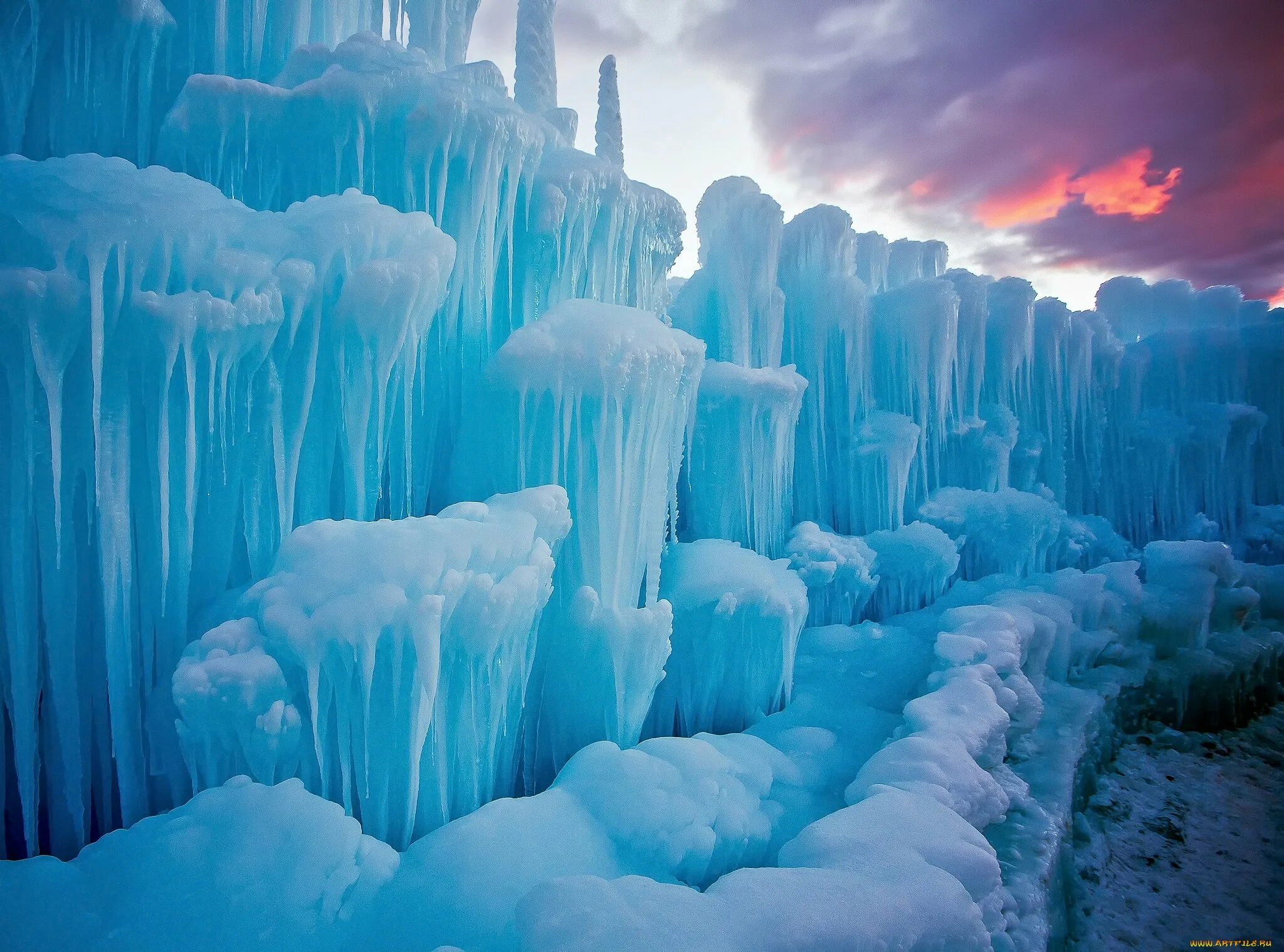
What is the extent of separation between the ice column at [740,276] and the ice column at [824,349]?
1038 mm

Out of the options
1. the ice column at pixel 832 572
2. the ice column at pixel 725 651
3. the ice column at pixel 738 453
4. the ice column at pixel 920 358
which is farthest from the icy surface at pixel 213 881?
the ice column at pixel 920 358

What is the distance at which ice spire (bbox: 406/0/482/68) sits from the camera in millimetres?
7590

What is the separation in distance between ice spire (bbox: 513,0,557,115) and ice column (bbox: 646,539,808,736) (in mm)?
6375

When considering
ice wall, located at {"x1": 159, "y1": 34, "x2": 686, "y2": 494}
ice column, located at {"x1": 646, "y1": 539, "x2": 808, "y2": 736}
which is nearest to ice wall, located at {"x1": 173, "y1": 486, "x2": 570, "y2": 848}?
ice wall, located at {"x1": 159, "y1": 34, "x2": 686, "y2": 494}

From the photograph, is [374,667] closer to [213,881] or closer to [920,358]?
[213,881]

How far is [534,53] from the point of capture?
8109 millimetres

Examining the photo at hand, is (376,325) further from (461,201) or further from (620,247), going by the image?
(620,247)

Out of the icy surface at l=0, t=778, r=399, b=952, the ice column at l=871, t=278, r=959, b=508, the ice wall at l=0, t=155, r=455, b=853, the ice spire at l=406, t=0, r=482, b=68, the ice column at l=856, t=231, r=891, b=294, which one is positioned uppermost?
the ice spire at l=406, t=0, r=482, b=68

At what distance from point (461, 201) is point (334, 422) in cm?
237

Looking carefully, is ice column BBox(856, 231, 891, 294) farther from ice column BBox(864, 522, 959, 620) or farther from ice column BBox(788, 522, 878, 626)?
ice column BBox(788, 522, 878, 626)

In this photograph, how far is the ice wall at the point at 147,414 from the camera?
3668 millimetres

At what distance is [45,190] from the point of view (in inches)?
147

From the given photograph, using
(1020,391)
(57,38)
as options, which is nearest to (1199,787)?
(1020,391)

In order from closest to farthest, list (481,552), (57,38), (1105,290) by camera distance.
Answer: (481,552)
(57,38)
(1105,290)
